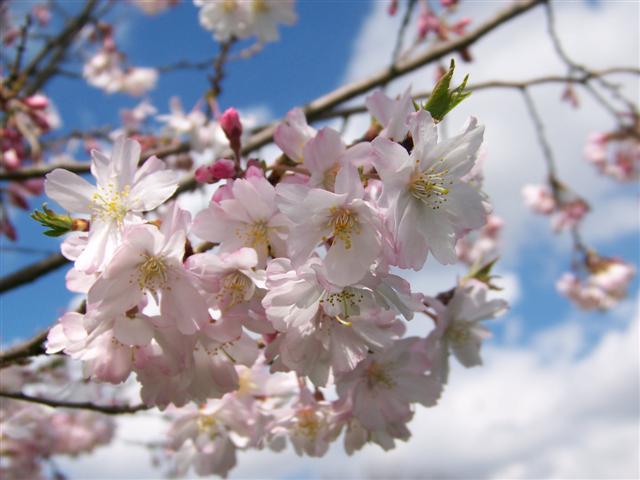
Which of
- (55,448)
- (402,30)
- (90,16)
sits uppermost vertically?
(90,16)

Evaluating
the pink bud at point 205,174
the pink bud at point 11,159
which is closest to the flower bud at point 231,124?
the pink bud at point 205,174

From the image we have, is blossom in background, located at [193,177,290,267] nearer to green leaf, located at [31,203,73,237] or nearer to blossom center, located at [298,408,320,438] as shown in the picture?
green leaf, located at [31,203,73,237]

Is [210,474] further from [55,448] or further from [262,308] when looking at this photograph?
[55,448]

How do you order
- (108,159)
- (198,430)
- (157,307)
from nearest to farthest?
(157,307) → (108,159) → (198,430)

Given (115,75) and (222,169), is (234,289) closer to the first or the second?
(222,169)

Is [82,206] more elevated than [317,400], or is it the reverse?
[82,206]

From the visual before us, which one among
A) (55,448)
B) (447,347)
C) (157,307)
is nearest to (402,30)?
(447,347)

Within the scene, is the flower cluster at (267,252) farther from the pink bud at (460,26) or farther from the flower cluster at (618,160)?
the flower cluster at (618,160)
